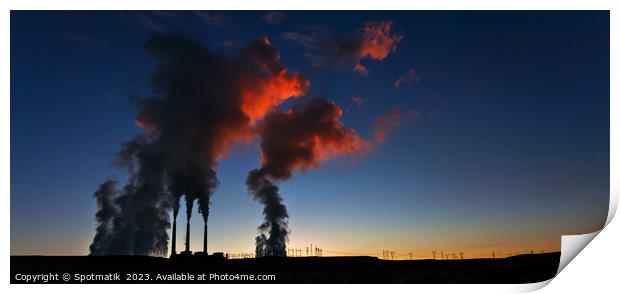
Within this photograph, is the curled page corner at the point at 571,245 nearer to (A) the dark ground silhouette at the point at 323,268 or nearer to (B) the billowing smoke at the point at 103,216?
(A) the dark ground silhouette at the point at 323,268

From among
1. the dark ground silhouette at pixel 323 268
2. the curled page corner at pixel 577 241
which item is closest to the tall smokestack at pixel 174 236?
the dark ground silhouette at pixel 323 268

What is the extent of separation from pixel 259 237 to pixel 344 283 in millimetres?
3381

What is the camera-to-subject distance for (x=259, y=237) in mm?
11969

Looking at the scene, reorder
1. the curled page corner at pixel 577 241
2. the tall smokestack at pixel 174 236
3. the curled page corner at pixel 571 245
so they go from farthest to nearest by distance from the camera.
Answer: the tall smokestack at pixel 174 236
the curled page corner at pixel 571 245
the curled page corner at pixel 577 241

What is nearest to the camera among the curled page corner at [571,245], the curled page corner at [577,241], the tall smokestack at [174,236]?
the curled page corner at [577,241]

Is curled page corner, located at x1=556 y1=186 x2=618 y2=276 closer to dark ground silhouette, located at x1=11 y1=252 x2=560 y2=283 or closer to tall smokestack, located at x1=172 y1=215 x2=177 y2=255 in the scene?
dark ground silhouette, located at x1=11 y1=252 x2=560 y2=283

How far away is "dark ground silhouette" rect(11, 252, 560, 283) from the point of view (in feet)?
29.4

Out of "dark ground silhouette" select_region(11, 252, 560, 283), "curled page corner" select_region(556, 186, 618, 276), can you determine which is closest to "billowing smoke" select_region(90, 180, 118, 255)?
"dark ground silhouette" select_region(11, 252, 560, 283)

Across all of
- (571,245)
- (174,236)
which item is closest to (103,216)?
(174,236)

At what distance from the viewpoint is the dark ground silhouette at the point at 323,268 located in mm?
8961

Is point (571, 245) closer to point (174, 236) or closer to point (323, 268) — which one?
point (323, 268)

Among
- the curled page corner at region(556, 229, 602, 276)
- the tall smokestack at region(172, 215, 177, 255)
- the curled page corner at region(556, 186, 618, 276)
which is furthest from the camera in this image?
the tall smokestack at region(172, 215, 177, 255)
